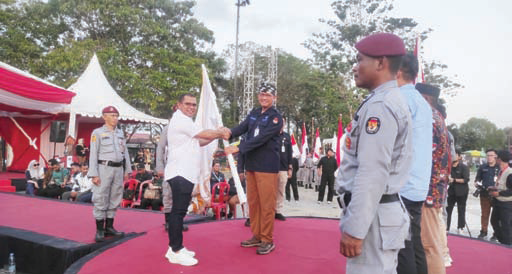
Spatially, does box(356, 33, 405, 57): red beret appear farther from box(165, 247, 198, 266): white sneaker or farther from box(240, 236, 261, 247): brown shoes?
box(240, 236, 261, 247): brown shoes

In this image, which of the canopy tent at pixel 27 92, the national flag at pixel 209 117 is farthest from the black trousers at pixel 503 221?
the canopy tent at pixel 27 92

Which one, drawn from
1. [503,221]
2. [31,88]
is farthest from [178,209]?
[31,88]

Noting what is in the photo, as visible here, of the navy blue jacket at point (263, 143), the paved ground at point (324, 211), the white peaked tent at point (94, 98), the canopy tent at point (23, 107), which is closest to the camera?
the navy blue jacket at point (263, 143)

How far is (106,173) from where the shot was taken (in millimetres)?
4289

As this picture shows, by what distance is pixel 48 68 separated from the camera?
18625mm

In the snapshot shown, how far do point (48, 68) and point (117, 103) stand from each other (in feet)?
28.2

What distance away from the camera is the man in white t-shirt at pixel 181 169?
3.35m

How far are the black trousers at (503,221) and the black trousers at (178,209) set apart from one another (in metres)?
5.42

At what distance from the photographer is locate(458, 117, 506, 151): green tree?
57.5 metres

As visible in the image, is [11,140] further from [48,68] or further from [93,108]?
[48,68]

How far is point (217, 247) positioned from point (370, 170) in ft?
8.92

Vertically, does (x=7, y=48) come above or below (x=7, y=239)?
above

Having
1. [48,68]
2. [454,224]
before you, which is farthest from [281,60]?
[454,224]

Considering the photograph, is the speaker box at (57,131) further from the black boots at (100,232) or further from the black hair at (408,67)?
the black hair at (408,67)
